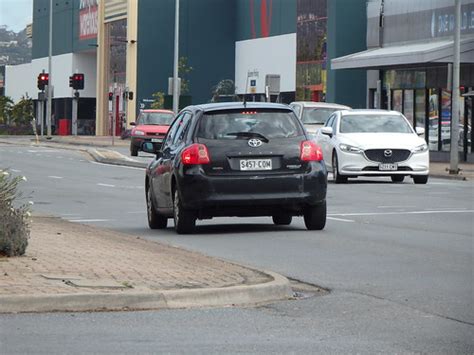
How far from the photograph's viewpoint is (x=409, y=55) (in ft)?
155

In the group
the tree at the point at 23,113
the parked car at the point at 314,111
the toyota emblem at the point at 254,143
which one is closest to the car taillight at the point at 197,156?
the toyota emblem at the point at 254,143

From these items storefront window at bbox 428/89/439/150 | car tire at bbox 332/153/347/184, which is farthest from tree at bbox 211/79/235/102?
car tire at bbox 332/153/347/184

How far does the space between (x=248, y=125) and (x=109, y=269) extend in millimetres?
5461

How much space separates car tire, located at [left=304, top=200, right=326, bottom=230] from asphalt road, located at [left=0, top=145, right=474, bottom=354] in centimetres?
16

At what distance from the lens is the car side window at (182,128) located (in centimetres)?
1738

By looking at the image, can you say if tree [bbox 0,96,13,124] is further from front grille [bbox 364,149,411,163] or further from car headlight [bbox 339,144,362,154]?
front grille [bbox 364,149,411,163]

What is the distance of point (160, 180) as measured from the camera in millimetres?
18000

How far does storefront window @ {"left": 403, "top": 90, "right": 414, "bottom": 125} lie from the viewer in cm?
5294

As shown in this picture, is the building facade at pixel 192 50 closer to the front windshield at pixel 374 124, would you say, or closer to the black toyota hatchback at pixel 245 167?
the front windshield at pixel 374 124

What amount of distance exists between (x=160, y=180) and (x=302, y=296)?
704cm

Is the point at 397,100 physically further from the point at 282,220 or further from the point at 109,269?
the point at 109,269

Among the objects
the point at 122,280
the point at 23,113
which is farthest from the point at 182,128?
the point at 23,113

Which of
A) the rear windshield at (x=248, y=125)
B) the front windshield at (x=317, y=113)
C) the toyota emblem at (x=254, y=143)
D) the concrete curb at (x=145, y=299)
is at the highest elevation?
the front windshield at (x=317, y=113)

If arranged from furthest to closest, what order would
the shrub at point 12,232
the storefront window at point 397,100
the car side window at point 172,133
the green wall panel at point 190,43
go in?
the green wall panel at point 190,43 < the storefront window at point 397,100 < the car side window at point 172,133 < the shrub at point 12,232
